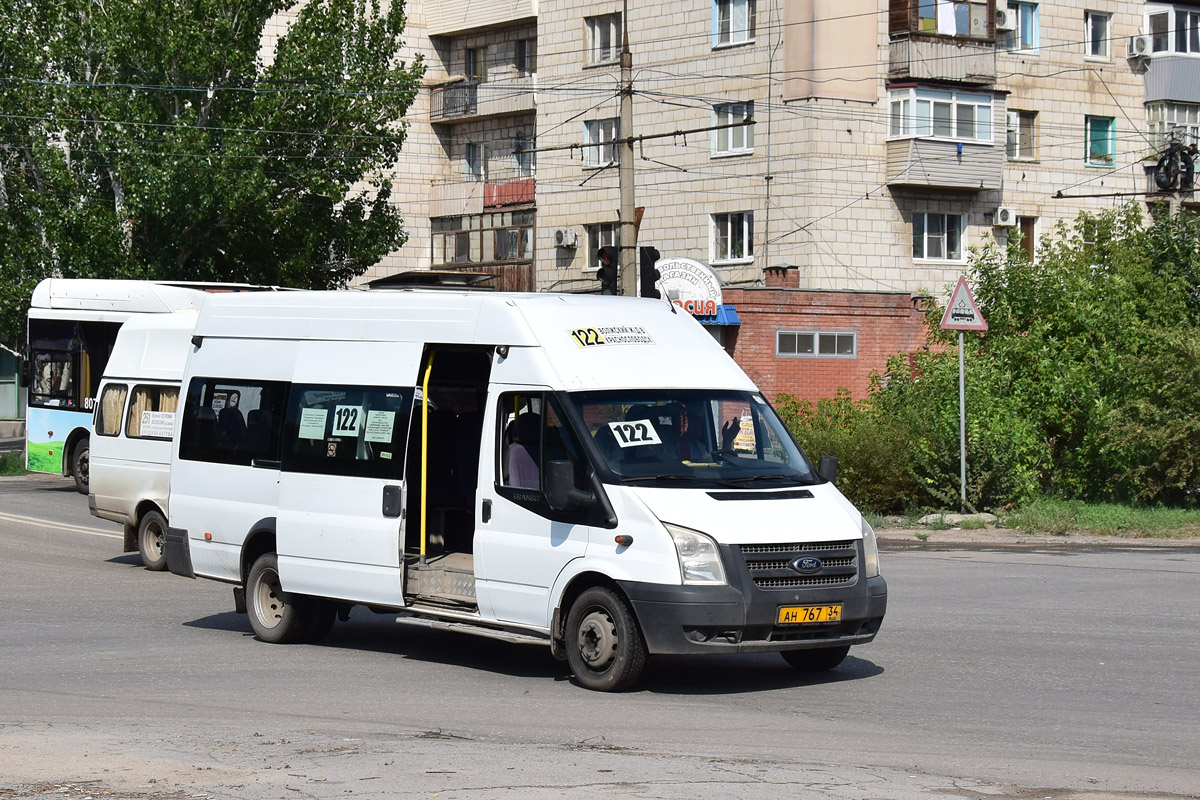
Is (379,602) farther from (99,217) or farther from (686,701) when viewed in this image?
(99,217)

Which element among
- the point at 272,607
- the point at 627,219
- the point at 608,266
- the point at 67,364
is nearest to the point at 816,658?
the point at 272,607

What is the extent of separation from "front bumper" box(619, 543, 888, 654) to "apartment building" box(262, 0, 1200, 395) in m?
28.3

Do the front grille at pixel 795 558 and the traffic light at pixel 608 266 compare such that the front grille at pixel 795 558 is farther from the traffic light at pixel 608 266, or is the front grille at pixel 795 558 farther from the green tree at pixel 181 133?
the green tree at pixel 181 133

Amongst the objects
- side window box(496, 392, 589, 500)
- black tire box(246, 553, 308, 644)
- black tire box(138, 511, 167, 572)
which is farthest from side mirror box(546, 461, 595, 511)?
black tire box(138, 511, 167, 572)

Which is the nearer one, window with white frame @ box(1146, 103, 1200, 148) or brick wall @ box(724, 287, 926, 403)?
brick wall @ box(724, 287, 926, 403)

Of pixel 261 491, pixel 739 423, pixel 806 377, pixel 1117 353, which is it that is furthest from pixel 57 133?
pixel 739 423

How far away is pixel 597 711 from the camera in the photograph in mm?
9812

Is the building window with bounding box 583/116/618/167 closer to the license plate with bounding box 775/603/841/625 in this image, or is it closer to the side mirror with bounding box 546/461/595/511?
the side mirror with bounding box 546/461/595/511

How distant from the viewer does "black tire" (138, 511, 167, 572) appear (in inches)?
728

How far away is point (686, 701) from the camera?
33.7 ft

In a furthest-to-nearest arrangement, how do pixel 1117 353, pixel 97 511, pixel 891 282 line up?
pixel 891 282 < pixel 1117 353 < pixel 97 511

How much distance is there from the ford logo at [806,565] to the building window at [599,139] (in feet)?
133

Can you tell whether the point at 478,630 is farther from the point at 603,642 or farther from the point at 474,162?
the point at 474,162

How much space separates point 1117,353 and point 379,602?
17325 mm
